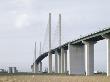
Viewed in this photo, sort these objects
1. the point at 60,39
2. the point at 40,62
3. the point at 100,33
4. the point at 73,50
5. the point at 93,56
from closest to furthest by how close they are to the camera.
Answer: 1. the point at 100,33
2. the point at 93,56
3. the point at 73,50
4. the point at 60,39
5. the point at 40,62

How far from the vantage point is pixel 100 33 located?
286 ft

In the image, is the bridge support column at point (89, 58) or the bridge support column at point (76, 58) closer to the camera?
the bridge support column at point (89, 58)

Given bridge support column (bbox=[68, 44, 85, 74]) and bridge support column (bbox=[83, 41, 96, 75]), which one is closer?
bridge support column (bbox=[83, 41, 96, 75])

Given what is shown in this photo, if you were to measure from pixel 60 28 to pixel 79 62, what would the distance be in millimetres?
16849

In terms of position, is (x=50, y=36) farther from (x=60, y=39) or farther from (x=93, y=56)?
(x=93, y=56)

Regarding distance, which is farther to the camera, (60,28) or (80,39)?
(60,28)

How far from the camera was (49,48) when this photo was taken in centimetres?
12381

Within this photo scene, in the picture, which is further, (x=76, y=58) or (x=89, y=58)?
(x=76, y=58)

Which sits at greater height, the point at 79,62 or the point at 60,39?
the point at 60,39

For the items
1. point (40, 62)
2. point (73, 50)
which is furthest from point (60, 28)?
point (40, 62)

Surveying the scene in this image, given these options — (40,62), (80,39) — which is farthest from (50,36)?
(40,62)

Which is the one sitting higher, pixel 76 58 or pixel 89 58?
pixel 76 58

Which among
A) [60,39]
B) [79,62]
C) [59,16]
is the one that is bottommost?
[79,62]

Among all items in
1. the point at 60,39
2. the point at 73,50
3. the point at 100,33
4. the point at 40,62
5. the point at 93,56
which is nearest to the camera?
the point at 100,33
